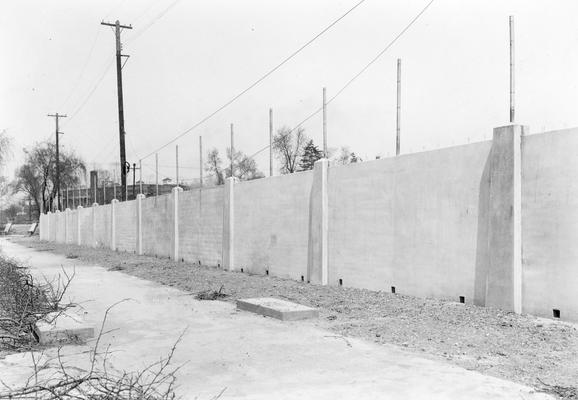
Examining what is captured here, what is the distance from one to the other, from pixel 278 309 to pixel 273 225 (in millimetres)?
5758

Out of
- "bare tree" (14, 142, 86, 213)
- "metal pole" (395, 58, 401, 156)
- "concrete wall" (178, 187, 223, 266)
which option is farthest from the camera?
"bare tree" (14, 142, 86, 213)

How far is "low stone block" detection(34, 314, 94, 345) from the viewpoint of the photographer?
6.67m

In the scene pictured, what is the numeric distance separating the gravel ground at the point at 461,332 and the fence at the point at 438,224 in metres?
0.37

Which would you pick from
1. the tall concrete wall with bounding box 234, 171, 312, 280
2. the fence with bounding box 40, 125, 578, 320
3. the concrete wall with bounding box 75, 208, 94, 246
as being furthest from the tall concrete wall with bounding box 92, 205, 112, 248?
the fence with bounding box 40, 125, 578, 320

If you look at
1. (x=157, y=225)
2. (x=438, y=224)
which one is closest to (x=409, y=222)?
(x=438, y=224)

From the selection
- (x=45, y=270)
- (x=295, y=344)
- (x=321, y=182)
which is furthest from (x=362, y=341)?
(x=45, y=270)

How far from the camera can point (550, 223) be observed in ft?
23.6

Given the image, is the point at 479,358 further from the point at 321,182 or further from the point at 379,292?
the point at 321,182

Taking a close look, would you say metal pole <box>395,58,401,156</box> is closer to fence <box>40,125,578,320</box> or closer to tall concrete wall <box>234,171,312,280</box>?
fence <box>40,125,578,320</box>

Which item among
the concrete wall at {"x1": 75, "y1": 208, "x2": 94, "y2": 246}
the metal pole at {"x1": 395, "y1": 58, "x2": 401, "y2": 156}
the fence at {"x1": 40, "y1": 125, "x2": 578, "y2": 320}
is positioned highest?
the metal pole at {"x1": 395, "y1": 58, "x2": 401, "y2": 156}

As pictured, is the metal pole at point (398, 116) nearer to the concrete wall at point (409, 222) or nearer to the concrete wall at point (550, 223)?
the concrete wall at point (409, 222)

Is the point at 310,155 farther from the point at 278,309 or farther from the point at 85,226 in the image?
the point at 278,309

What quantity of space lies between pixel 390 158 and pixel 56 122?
43539 millimetres

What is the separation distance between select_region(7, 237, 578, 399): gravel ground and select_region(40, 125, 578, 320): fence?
369 millimetres
